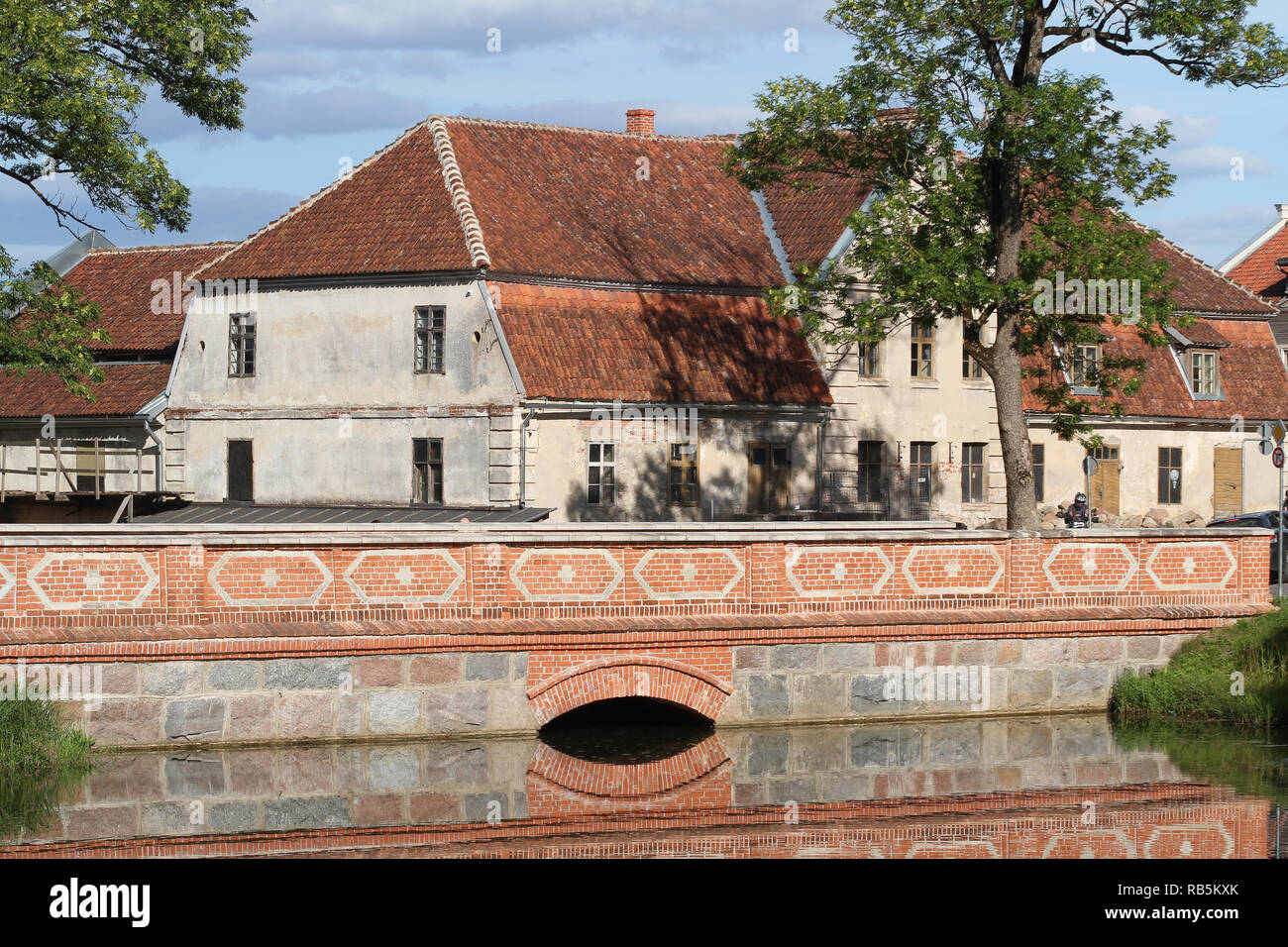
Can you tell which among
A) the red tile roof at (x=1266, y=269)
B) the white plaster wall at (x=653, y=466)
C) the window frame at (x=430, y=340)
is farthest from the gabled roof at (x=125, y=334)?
the red tile roof at (x=1266, y=269)

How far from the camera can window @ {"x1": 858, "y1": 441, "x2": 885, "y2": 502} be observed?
40812 mm

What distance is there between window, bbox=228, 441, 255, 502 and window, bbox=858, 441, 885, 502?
13.0m

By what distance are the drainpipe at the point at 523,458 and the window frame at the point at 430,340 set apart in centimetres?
236

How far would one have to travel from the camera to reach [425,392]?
37.0 metres

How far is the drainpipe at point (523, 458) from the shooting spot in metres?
35.2

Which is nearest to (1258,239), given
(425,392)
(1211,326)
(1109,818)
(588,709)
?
(1211,326)

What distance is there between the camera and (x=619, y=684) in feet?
73.1

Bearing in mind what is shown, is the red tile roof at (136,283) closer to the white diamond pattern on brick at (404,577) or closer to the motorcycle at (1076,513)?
the motorcycle at (1076,513)

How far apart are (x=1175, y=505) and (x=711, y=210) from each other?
14173 millimetres

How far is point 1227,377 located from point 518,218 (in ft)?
66.3

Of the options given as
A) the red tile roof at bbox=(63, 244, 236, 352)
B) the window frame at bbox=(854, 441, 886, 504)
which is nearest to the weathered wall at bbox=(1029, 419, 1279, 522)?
→ the window frame at bbox=(854, 441, 886, 504)

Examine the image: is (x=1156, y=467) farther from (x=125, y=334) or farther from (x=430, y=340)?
(x=125, y=334)

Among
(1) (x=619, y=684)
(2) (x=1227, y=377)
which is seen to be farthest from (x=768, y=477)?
(1) (x=619, y=684)
